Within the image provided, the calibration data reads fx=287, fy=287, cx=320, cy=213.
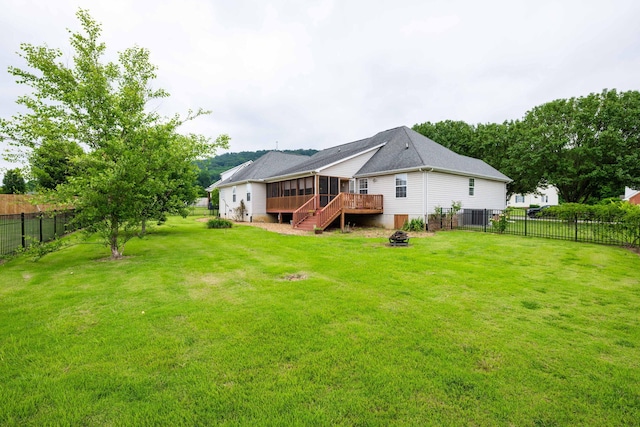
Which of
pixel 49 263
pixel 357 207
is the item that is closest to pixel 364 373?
pixel 49 263

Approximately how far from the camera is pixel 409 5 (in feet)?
47.8

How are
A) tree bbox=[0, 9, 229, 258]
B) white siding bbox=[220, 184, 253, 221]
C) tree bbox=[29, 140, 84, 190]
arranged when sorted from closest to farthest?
1. tree bbox=[0, 9, 229, 258]
2. tree bbox=[29, 140, 84, 190]
3. white siding bbox=[220, 184, 253, 221]

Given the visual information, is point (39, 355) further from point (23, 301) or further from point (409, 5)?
point (409, 5)

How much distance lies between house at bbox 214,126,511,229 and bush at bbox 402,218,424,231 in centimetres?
43

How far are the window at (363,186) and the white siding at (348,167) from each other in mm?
824

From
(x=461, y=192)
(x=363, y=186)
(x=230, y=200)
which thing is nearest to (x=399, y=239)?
(x=363, y=186)

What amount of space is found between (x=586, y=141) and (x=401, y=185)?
62.4 feet

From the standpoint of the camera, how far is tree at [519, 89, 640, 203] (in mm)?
22156

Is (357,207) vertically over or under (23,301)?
over

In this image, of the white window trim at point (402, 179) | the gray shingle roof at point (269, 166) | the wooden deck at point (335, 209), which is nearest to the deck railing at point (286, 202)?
the wooden deck at point (335, 209)

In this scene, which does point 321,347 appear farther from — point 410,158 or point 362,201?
point 410,158

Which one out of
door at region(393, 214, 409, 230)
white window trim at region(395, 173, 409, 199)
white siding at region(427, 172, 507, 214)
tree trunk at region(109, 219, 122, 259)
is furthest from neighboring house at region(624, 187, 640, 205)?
tree trunk at region(109, 219, 122, 259)

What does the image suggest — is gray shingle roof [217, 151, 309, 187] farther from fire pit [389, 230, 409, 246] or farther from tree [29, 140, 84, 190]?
tree [29, 140, 84, 190]

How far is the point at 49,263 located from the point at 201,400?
913cm
